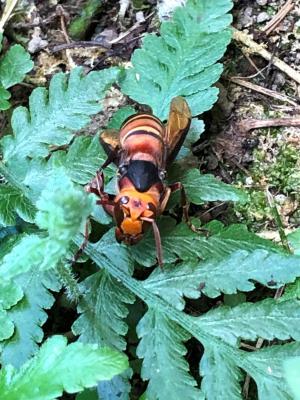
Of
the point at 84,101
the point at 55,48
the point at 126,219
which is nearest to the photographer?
the point at 126,219

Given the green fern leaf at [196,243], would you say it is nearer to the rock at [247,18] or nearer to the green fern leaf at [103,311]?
the green fern leaf at [103,311]

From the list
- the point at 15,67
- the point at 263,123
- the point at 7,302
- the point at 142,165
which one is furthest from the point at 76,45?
the point at 7,302

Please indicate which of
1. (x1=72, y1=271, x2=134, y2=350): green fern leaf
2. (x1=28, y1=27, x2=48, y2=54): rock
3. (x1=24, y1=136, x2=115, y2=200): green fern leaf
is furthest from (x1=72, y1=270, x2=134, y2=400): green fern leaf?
(x1=28, y1=27, x2=48, y2=54): rock

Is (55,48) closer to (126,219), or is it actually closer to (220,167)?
(220,167)

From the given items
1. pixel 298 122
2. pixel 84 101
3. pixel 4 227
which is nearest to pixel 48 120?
pixel 84 101

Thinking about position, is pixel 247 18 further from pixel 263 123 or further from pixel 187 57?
pixel 187 57

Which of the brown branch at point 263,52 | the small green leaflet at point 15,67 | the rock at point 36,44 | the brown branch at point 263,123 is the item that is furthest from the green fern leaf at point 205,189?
the rock at point 36,44
